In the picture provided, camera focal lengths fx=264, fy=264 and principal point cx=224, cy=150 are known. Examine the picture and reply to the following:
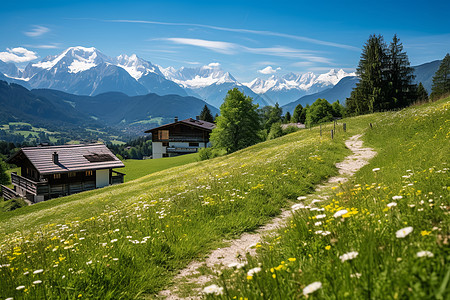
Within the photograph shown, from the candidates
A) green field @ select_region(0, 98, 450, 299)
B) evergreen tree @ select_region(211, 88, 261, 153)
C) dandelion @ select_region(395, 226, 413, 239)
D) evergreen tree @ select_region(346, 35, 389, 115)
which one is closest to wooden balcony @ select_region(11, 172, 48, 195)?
evergreen tree @ select_region(211, 88, 261, 153)

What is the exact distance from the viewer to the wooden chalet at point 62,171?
46438 mm

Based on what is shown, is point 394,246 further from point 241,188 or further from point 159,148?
point 159,148

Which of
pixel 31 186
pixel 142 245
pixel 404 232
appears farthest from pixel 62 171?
pixel 404 232

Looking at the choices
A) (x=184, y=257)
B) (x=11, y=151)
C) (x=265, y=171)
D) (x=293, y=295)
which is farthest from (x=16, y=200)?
(x=11, y=151)

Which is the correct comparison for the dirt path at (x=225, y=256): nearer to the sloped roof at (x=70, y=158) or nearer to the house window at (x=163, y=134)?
the sloped roof at (x=70, y=158)

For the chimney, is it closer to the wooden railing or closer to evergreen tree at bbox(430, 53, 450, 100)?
the wooden railing

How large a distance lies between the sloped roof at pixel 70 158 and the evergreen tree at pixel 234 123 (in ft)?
68.4

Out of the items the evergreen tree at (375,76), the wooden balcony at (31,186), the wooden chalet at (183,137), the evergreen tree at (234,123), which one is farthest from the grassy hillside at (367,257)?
the wooden chalet at (183,137)

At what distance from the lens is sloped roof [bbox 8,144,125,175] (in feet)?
155

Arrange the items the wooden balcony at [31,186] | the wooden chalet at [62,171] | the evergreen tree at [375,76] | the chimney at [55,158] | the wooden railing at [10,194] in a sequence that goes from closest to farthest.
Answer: the wooden balcony at [31,186], the wooden chalet at [62,171], the chimney at [55,158], the wooden railing at [10,194], the evergreen tree at [375,76]

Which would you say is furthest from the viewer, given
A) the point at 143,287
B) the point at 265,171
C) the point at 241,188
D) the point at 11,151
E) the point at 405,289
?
the point at 11,151

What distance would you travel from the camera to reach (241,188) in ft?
35.8

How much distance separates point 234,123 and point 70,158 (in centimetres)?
3266

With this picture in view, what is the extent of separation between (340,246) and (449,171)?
5358 millimetres
